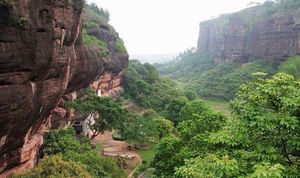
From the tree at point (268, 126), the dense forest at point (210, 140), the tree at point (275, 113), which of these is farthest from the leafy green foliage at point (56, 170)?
the tree at point (275, 113)

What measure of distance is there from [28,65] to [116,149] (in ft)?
68.3

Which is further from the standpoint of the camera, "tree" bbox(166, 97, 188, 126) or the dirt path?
"tree" bbox(166, 97, 188, 126)

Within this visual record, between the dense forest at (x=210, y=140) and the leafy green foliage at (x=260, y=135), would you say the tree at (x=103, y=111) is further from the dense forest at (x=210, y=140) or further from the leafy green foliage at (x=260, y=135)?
the leafy green foliage at (x=260, y=135)

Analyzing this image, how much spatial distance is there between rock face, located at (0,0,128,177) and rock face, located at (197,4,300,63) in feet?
182

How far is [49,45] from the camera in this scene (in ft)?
44.7

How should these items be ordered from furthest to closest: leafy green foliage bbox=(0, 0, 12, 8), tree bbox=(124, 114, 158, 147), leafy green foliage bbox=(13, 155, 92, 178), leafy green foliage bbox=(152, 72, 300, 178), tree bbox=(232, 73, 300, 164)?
tree bbox=(124, 114, 158, 147) → leafy green foliage bbox=(13, 155, 92, 178) → leafy green foliage bbox=(0, 0, 12, 8) → tree bbox=(232, 73, 300, 164) → leafy green foliage bbox=(152, 72, 300, 178)

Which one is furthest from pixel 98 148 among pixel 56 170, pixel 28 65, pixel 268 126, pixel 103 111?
pixel 268 126

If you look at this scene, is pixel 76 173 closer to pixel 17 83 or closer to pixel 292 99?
pixel 17 83

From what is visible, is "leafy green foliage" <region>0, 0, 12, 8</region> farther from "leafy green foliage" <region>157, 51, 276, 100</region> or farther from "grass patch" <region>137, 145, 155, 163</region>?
"leafy green foliage" <region>157, 51, 276, 100</region>

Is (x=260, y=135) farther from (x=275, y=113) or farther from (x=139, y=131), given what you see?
(x=139, y=131)

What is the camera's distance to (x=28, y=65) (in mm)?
12703

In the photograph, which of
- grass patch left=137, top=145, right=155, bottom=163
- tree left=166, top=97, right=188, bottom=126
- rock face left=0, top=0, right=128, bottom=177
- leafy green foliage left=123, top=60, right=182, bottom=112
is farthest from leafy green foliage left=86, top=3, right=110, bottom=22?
rock face left=0, top=0, right=128, bottom=177

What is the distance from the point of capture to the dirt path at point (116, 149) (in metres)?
29.2

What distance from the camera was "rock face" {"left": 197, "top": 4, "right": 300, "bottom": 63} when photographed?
6638 centimetres
